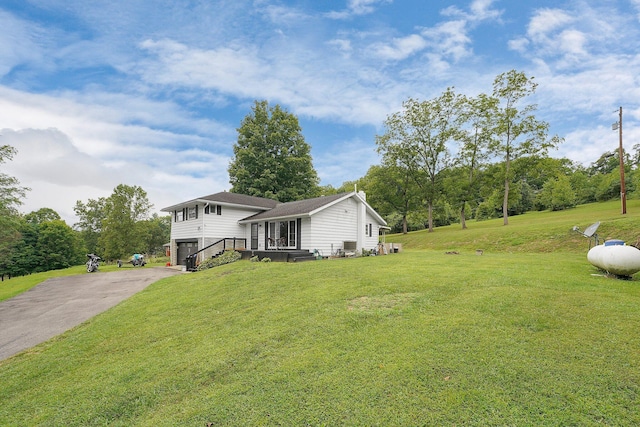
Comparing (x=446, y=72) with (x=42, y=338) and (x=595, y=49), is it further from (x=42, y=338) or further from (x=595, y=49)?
(x=42, y=338)

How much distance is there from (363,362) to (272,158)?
114 ft

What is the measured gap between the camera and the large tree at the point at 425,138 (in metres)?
33.9

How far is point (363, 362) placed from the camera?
4.02 m

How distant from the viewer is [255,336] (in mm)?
5363

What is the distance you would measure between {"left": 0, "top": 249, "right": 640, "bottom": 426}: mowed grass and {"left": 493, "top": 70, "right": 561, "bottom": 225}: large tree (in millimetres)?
27019

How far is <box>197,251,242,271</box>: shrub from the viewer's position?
1739cm

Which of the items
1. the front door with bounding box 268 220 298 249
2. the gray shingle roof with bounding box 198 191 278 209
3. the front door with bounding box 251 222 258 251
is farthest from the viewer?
the gray shingle roof with bounding box 198 191 278 209

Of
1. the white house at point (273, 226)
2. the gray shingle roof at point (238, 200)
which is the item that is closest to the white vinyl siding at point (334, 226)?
the white house at point (273, 226)

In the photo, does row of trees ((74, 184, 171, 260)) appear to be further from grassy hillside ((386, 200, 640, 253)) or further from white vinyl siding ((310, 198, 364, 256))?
grassy hillside ((386, 200, 640, 253))

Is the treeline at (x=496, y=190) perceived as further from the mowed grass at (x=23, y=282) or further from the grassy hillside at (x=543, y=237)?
the mowed grass at (x=23, y=282)

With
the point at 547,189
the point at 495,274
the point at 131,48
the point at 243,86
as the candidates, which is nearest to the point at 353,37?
the point at 243,86

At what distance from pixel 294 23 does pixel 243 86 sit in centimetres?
501

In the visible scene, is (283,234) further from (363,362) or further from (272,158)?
(272,158)

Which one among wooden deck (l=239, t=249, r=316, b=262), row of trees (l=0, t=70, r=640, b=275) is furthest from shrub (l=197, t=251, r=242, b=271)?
row of trees (l=0, t=70, r=640, b=275)
